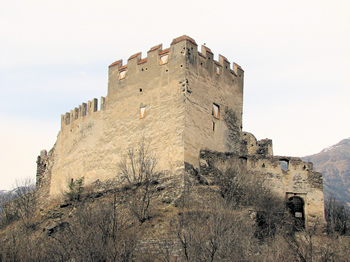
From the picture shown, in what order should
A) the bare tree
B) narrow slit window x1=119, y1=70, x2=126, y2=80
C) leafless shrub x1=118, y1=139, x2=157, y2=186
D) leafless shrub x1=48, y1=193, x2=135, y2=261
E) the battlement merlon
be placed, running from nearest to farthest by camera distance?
leafless shrub x1=48, y1=193, x2=135, y2=261
the bare tree
leafless shrub x1=118, y1=139, x2=157, y2=186
the battlement merlon
narrow slit window x1=119, y1=70, x2=126, y2=80

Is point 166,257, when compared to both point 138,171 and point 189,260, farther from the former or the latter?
point 138,171

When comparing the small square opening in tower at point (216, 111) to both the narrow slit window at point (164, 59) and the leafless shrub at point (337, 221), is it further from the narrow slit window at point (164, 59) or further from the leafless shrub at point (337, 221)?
the leafless shrub at point (337, 221)

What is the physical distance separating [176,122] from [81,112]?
419 inches

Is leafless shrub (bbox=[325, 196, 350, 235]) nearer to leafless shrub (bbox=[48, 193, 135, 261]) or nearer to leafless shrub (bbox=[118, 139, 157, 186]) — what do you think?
leafless shrub (bbox=[118, 139, 157, 186])

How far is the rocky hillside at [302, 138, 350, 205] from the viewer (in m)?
141

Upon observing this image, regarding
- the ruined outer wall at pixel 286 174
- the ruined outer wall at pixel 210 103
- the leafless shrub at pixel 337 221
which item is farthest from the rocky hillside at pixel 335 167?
the ruined outer wall at pixel 286 174

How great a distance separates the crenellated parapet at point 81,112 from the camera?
3475 centimetres

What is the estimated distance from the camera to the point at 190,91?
28.7m

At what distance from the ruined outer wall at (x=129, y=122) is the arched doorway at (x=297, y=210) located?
7239 mm

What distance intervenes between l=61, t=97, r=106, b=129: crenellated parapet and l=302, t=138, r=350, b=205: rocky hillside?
101375 millimetres

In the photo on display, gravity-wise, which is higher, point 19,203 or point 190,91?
point 190,91

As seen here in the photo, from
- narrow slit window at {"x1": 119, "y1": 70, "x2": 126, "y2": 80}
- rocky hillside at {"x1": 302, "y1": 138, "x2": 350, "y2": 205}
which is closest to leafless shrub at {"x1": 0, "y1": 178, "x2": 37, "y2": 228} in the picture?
narrow slit window at {"x1": 119, "y1": 70, "x2": 126, "y2": 80}

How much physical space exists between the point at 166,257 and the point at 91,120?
16.2 m

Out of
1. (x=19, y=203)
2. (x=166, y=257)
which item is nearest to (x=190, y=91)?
(x=166, y=257)
